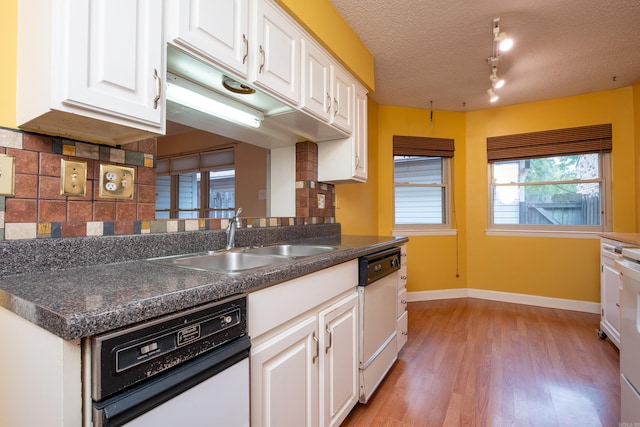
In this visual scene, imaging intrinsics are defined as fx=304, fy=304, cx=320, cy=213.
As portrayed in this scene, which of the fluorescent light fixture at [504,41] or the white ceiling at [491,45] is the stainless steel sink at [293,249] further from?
the fluorescent light fixture at [504,41]

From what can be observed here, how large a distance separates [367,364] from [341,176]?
1.33m

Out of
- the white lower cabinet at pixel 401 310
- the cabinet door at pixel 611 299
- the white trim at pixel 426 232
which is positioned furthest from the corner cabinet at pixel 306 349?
the white trim at pixel 426 232

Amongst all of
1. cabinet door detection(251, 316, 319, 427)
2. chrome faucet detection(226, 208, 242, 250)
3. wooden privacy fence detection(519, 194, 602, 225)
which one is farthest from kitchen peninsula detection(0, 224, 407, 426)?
wooden privacy fence detection(519, 194, 602, 225)

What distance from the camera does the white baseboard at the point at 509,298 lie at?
3334 millimetres

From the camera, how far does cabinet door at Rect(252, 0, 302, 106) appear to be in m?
1.39

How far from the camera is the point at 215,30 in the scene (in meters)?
1.17

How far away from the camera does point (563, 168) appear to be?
3.50m

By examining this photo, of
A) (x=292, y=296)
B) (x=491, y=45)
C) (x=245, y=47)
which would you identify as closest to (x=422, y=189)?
(x=491, y=45)

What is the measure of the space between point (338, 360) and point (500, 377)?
52.0 inches

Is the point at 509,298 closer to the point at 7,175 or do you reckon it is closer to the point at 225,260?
the point at 225,260

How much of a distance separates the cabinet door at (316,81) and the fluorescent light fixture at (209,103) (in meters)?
0.30

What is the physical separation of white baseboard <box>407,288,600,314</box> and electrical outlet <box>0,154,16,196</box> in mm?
3647

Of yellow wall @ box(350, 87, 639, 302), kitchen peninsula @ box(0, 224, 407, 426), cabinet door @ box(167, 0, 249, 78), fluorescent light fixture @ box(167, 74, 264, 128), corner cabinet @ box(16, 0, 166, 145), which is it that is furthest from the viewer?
yellow wall @ box(350, 87, 639, 302)

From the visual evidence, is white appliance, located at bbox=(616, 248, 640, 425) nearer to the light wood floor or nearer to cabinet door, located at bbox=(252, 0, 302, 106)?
the light wood floor
